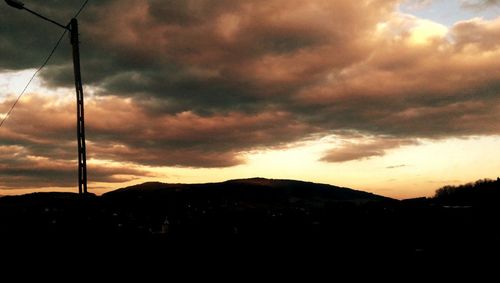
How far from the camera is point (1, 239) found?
3095cm

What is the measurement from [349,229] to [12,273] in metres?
25.4

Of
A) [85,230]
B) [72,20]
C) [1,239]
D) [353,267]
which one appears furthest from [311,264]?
[1,239]

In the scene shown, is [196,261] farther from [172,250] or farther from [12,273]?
[12,273]

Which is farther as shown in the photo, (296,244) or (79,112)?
(296,244)

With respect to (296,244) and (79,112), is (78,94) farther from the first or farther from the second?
(296,244)

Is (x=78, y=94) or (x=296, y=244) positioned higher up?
(x=78, y=94)

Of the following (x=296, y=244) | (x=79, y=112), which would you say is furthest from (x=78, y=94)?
(x=296, y=244)

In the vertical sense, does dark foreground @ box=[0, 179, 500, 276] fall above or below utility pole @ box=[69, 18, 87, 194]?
below

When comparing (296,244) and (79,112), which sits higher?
(79,112)

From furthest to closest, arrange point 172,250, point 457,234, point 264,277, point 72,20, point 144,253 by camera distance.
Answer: point 457,234 → point 172,250 → point 144,253 → point 72,20 → point 264,277

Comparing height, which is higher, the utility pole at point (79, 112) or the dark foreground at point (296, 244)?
the utility pole at point (79, 112)

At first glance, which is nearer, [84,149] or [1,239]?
[84,149]

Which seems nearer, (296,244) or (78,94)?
(78,94)

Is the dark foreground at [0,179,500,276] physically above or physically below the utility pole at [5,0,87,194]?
below
